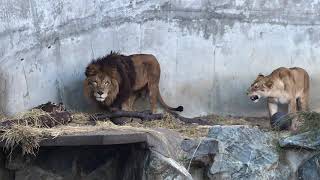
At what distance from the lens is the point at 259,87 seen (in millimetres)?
10750

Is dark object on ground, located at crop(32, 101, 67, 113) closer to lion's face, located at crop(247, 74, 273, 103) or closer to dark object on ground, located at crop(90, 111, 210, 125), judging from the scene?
Result: dark object on ground, located at crop(90, 111, 210, 125)

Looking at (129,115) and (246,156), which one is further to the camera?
(129,115)

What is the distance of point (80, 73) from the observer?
10.4 m

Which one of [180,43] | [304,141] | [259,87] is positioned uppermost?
[180,43]

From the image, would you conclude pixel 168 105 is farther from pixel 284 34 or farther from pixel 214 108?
pixel 284 34

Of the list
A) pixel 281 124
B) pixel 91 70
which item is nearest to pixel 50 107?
pixel 91 70

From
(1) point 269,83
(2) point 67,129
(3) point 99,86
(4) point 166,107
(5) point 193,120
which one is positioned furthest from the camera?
(1) point 269,83

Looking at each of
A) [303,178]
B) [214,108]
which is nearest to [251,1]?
[214,108]

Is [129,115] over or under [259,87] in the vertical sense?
under

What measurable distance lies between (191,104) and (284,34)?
1.48m

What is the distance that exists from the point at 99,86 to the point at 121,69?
0.34 meters

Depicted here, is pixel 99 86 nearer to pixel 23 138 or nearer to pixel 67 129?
pixel 67 129

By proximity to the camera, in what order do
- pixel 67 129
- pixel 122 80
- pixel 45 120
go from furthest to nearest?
pixel 122 80, pixel 45 120, pixel 67 129

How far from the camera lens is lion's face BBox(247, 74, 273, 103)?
35.3 feet
